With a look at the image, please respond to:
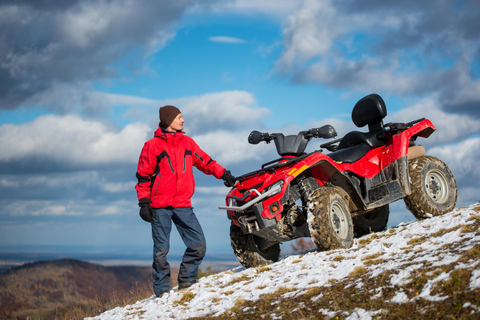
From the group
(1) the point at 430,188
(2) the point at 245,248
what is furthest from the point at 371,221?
(2) the point at 245,248

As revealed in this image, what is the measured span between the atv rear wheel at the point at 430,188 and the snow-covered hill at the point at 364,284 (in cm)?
72

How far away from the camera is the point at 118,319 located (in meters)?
7.31

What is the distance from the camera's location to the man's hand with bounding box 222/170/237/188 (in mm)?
8220

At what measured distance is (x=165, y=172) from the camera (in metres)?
7.77

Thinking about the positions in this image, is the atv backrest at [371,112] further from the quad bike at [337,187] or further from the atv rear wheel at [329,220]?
the atv rear wheel at [329,220]

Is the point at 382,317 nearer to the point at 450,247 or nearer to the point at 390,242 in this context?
the point at 450,247

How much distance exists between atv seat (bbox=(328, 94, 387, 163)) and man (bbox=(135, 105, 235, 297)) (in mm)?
→ 2214

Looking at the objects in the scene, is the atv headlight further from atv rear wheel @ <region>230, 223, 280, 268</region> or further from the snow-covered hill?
atv rear wheel @ <region>230, 223, 280, 268</region>

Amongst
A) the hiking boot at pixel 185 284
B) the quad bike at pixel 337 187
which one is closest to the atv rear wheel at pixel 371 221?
the quad bike at pixel 337 187

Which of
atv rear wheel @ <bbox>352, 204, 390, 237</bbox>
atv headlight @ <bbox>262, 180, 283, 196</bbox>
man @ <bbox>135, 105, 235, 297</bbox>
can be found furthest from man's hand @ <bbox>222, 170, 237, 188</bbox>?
atv rear wheel @ <bbox>352, 204, 390, 237</bbox>

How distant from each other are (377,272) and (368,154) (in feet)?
12.5

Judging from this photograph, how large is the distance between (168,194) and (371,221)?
4.38 meters

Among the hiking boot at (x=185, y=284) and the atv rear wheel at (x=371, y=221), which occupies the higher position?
the atv rear wheel at (x=371, y=221)

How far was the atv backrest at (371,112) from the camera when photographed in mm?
9688
